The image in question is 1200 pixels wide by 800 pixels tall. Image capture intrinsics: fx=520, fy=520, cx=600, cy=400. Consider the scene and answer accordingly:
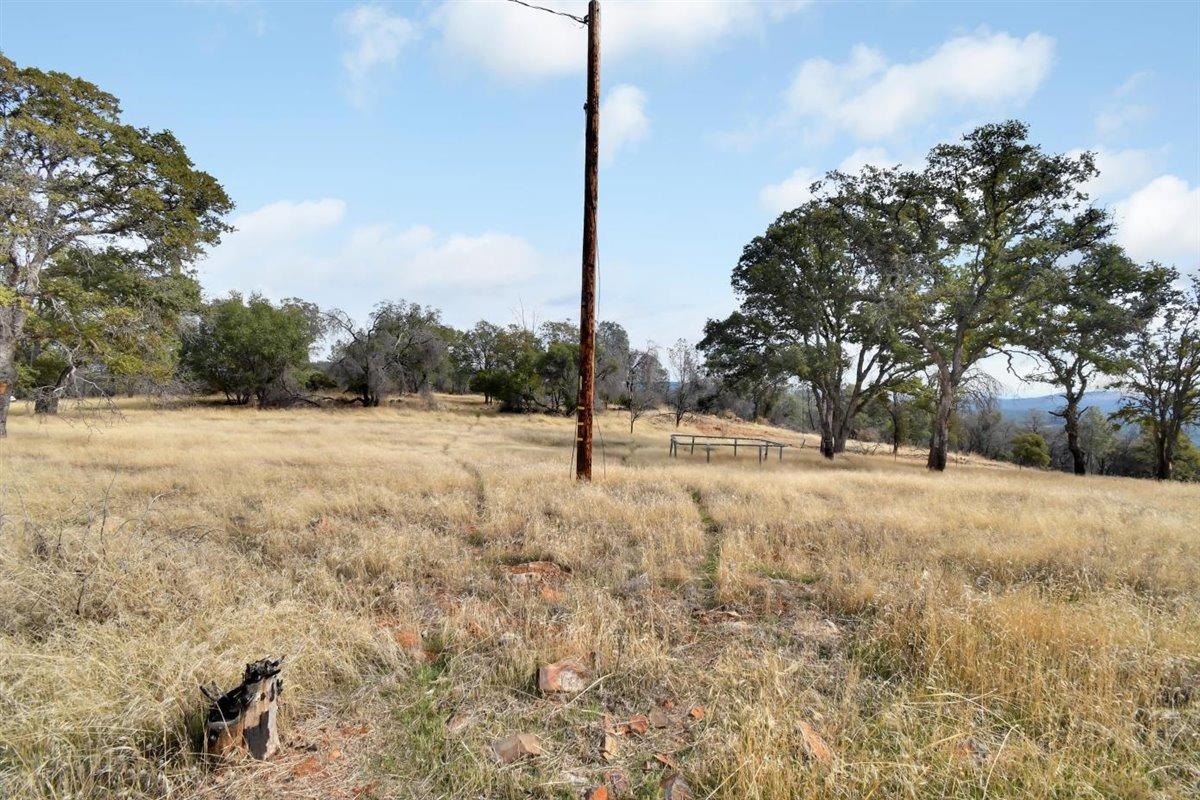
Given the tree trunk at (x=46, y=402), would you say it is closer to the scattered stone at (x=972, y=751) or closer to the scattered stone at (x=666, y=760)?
the scattered stone at (x=666, y=760)

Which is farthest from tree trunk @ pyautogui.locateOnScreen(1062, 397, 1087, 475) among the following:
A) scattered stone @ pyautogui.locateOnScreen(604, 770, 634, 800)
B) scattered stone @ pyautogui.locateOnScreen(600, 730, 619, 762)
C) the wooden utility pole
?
scattered stone @ pyautogui.locateOnScreen(604, 770, 634, 800)

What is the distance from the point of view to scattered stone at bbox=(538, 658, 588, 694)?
10.6ft

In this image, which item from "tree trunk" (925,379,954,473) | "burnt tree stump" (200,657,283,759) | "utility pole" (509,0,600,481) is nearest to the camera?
"burnt tree stump" (200,657,283,759)

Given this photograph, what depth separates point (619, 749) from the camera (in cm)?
273

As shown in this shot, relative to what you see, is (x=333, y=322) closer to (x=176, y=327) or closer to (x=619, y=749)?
(x=176, y=327)

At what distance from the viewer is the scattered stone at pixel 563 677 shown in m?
3.24

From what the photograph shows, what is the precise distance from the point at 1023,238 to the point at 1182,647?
62.6 feet

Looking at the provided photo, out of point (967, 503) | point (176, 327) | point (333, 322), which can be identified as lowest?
point (967, 503)

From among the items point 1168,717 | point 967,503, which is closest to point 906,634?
point 1168,717

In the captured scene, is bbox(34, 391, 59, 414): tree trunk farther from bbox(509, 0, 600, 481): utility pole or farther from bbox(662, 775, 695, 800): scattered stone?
bbox(662, 775, 695, 800): scattered stone

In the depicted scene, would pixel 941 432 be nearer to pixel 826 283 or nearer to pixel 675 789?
pixel 826 283

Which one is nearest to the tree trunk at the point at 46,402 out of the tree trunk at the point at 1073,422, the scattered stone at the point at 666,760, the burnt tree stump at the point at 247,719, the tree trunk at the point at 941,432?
the burnt tree stump at the point at 247,719

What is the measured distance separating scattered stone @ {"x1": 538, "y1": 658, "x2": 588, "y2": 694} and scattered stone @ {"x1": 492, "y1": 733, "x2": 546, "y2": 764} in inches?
18.5

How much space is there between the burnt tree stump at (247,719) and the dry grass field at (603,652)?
0.30ft
